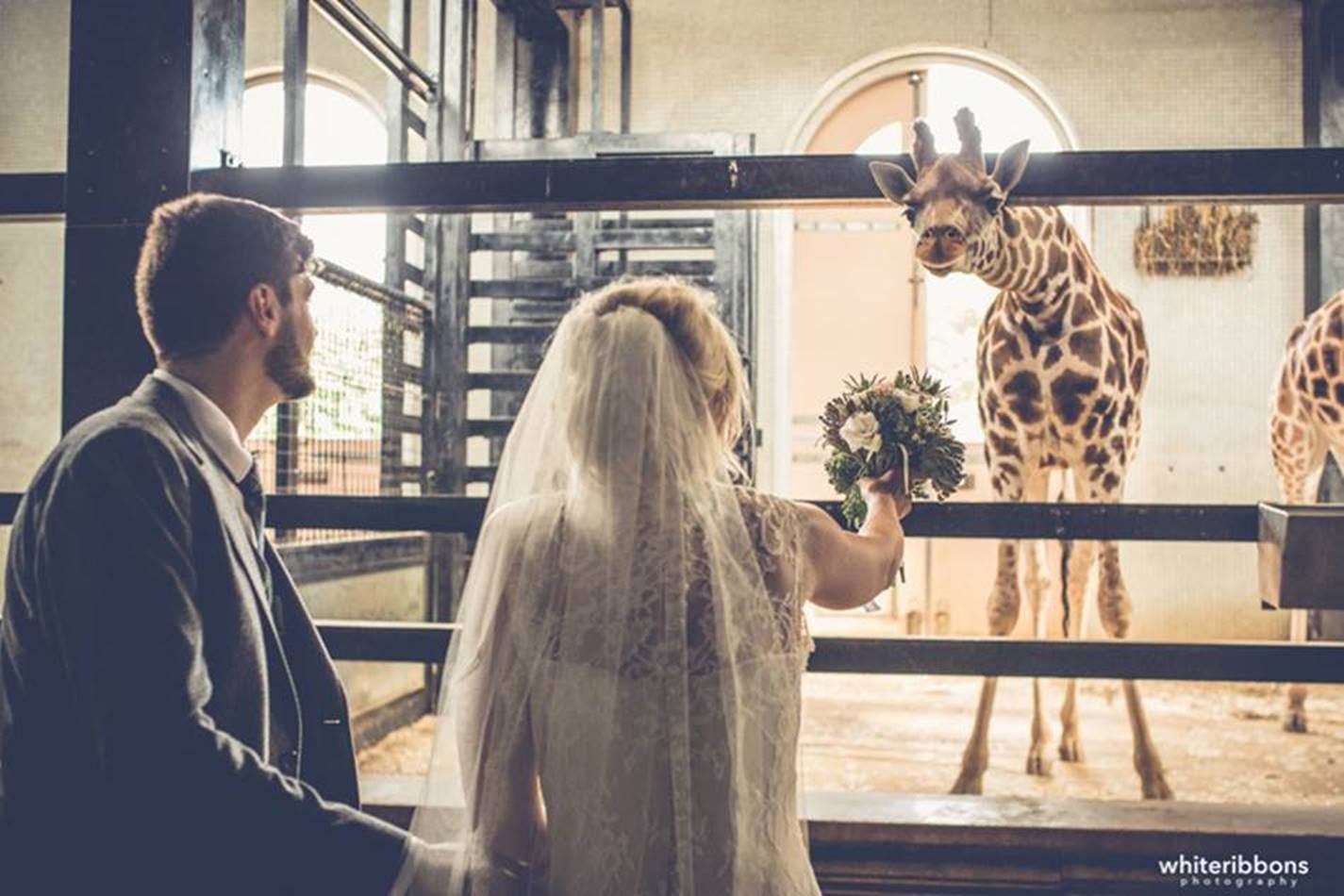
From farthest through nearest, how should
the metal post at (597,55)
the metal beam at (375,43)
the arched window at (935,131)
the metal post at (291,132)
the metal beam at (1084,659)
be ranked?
the arched window at (935,131) → the metal post at (597,55) → the metal beam at (375,43) → the metal post at (291,132) → the metal beam at (1084,659)

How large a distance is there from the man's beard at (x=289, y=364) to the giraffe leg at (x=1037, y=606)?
2613mm

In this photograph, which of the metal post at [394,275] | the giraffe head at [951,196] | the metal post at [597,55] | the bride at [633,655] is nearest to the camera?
the bride at [633,655]

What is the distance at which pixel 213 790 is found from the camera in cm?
111

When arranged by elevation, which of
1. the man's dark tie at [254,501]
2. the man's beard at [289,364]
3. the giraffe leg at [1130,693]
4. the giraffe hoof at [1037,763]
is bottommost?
the giraffe hoof at [1037,763]

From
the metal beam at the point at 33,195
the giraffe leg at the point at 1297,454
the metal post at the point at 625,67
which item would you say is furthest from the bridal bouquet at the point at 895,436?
the metal post at the point at 625,67

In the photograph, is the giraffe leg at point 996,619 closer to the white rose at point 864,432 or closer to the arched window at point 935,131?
the white rose at point 864,432

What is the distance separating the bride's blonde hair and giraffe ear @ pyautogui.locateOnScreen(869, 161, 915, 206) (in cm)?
66

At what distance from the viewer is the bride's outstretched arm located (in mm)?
1439

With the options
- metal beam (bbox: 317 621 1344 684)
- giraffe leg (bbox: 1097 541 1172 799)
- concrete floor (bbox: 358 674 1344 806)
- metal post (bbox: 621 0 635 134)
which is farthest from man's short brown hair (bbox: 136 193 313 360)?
metal post (bbox: 621 0 635 134)

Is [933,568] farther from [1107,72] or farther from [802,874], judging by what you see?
[802,874]

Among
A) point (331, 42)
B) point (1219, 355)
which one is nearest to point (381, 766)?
point (331, 42)

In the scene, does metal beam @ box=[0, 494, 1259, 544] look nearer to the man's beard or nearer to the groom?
the man's beard

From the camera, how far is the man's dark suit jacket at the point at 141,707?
111 cm

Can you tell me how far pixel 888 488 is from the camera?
5.58 ft
